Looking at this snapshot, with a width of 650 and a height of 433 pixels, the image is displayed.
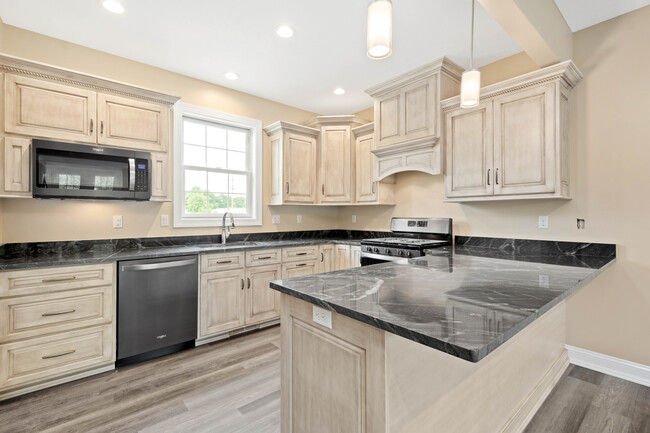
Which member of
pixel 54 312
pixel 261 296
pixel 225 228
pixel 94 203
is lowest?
pixel 261 296

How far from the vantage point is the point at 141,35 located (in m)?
2.73

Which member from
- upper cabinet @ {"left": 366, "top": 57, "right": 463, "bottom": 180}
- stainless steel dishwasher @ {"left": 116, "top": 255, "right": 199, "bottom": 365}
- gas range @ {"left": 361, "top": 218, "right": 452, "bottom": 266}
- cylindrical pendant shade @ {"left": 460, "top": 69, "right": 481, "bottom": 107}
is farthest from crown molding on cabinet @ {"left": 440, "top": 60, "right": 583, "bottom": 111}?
stainless steel dishwasher @ {"left": 116, "top": 255, "right": 199, "bottom": 365}

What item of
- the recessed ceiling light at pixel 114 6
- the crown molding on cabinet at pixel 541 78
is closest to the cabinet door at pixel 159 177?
the recessed ceiling light at pixel 114 6

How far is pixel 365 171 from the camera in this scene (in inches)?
163

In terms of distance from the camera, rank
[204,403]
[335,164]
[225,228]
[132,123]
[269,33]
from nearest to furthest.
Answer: [204,403] < [269,33] < [132,123] < [225,228] < [335,164]

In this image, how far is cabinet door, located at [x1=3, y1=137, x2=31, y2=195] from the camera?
231 cm

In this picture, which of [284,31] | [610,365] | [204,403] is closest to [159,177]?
[284,31]

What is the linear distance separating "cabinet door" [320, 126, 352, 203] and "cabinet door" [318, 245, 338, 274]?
688mm

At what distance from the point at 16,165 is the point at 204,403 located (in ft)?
7.44

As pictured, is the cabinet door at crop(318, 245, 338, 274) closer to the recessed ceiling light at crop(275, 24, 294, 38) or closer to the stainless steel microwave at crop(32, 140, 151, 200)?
the stainless steel microwave at crop(32, 140, 151, 200)

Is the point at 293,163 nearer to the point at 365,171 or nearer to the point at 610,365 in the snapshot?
the point at 365,171

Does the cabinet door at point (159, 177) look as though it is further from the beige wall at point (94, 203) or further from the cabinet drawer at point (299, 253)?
the cabinet drawer at point (299, 253)

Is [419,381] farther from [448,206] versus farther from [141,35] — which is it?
[141,35]

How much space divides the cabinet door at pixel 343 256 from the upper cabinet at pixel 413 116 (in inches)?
40.2
